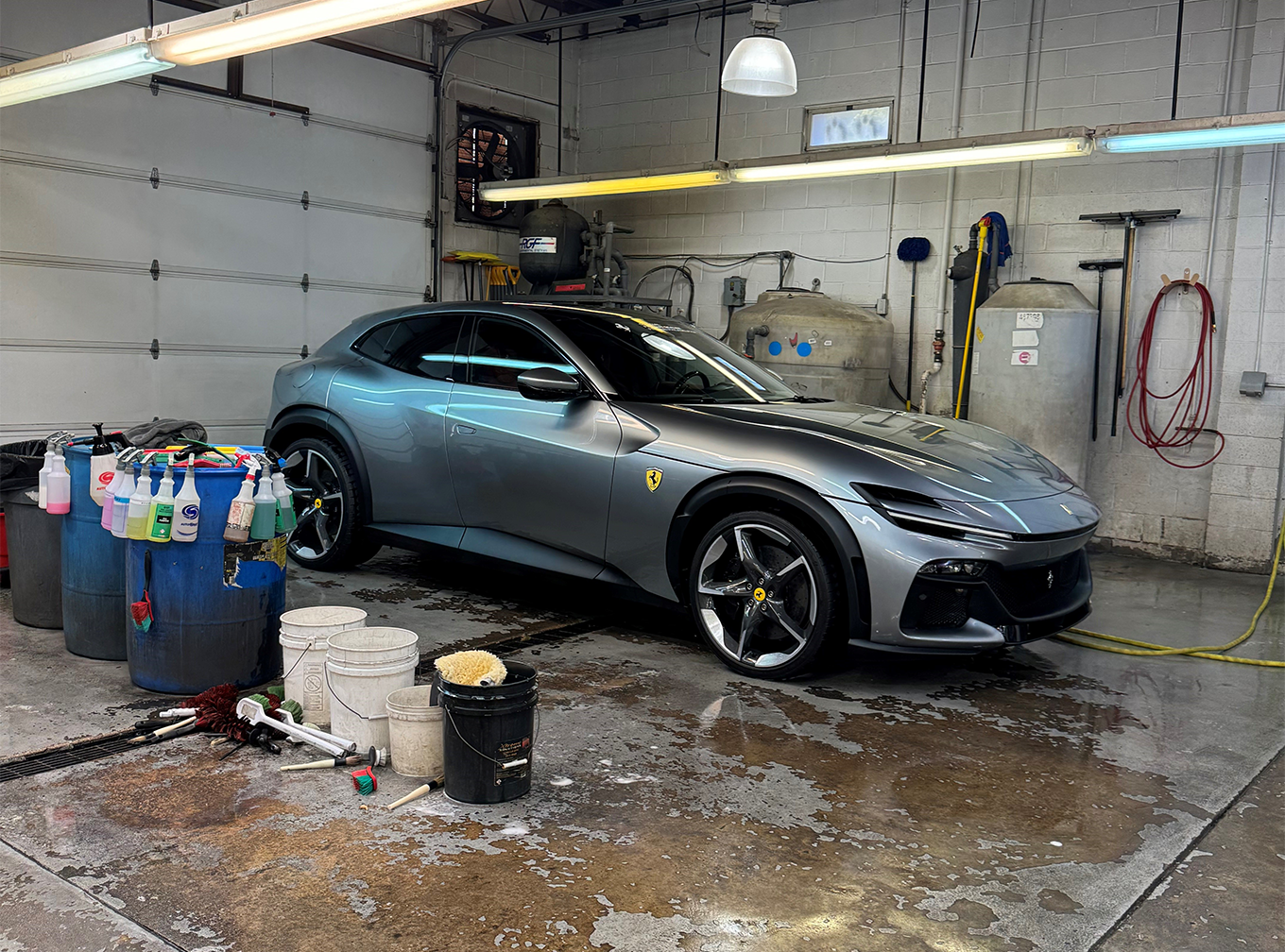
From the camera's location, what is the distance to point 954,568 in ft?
12.5

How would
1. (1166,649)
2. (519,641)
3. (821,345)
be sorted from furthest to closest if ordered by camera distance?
(821,345) → (1166,649) → (519,641)

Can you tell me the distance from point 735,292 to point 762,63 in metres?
3.52

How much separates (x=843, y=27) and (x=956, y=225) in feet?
6.69

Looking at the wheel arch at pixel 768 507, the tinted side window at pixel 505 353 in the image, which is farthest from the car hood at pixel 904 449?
the tinted side window at pixel 505 353

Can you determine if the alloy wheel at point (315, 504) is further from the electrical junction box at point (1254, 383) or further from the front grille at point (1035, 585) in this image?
the electrical junction box at point (1254, 383)

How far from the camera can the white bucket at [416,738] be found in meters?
3.06

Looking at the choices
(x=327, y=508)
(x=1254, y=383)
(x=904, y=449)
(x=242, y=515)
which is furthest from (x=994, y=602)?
(x=1254, y=383)

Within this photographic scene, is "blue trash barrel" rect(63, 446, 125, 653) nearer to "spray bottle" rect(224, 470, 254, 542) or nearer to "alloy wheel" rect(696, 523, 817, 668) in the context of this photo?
"spray bottle" rect(224, 470, 254, 542)

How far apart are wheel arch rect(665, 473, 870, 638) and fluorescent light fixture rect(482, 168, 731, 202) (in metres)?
3.96

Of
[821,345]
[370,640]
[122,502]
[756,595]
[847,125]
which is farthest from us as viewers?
[847,125]

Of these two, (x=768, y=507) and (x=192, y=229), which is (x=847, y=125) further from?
(x=768, y=507)

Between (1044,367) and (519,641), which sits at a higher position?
(1044,367)

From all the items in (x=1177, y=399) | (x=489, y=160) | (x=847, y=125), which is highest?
(x=847, y=125)

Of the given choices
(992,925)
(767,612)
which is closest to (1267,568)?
(767,612)
